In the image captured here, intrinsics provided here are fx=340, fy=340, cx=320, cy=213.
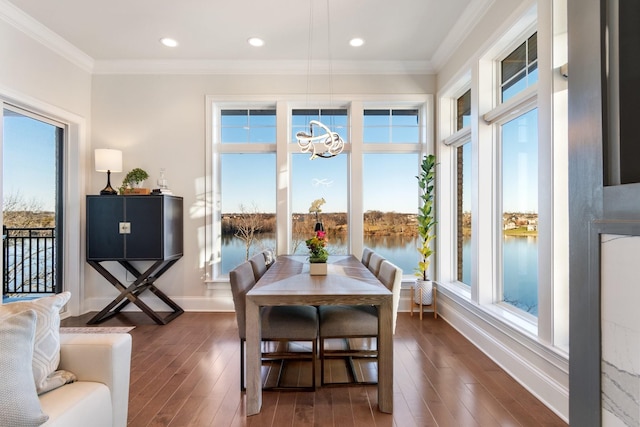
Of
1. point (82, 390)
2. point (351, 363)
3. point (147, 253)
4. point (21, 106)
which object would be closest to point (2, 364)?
point (82, 390)

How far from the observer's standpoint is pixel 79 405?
1380 mm

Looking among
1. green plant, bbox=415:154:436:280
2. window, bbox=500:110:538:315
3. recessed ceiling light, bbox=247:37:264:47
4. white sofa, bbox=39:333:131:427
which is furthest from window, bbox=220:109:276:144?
white sofa, bbox=39:333:131:427

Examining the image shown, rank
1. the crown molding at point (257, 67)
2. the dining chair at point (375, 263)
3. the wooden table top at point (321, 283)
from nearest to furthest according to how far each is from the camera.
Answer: the wooden table top at point (321, 283)
the dining chair at point (375, 263)
the crown molding at point (257, 67)

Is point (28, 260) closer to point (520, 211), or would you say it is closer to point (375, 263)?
point (375, 263)

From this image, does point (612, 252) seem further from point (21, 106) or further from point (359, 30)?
point (21, 106)

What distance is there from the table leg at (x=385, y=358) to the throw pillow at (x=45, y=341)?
5.46ft

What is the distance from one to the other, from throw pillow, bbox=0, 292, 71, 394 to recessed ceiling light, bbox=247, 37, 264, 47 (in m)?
3.23

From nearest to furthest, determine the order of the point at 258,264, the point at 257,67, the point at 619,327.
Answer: the point at 619,327
the point at 258,264
the point at 257,67

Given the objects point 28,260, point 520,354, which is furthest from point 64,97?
point 520,354

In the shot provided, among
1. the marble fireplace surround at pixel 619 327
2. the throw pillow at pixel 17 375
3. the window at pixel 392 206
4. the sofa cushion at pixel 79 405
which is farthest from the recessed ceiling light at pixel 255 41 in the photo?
the marble fireplace surround at pixel 619 327

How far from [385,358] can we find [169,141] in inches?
146

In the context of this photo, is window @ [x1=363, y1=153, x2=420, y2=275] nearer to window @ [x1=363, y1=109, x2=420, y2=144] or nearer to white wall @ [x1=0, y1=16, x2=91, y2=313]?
window @ [x1=363, y1=109, x2=420, y2=144]

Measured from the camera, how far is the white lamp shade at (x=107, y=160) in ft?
13.1

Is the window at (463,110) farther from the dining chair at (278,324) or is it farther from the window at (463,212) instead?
the dining chair at (278,324)
